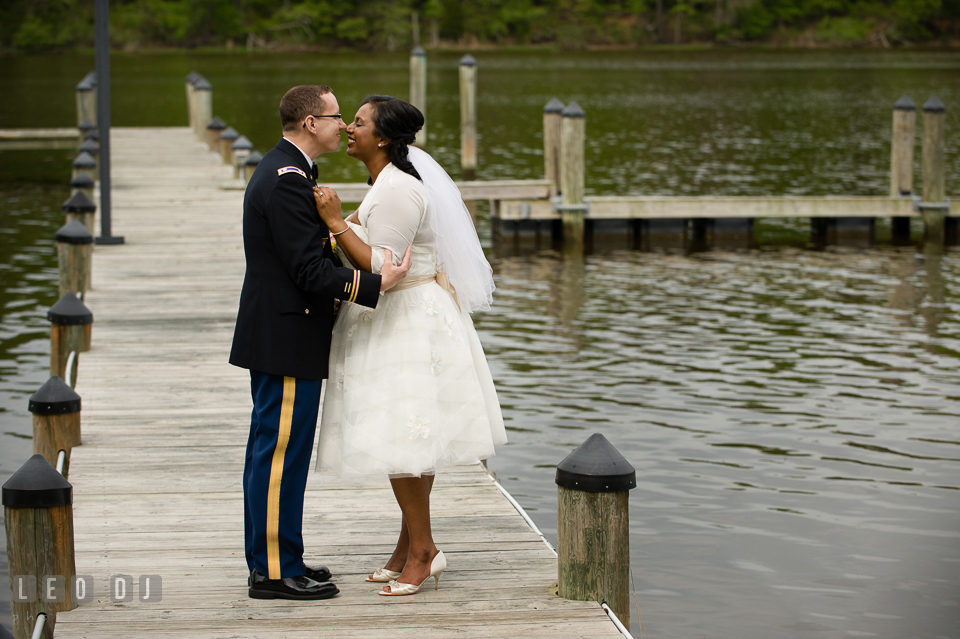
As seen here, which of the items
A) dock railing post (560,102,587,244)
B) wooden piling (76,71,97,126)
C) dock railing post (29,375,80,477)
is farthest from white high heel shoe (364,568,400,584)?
wooden piling (76,71,97,126)

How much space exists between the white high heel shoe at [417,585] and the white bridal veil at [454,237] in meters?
0.93

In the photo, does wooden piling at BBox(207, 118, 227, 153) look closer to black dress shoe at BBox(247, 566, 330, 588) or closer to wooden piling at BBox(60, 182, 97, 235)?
wooden piling at BBox(60, 182, 97, 235)

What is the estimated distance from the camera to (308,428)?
407 cm

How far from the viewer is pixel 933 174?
16484mm

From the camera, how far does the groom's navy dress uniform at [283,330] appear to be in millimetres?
3924

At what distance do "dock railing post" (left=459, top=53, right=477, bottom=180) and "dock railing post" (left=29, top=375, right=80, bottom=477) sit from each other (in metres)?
17.1

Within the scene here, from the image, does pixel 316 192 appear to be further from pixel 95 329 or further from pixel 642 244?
pixel 642 244

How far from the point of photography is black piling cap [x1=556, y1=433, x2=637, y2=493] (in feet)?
13.0

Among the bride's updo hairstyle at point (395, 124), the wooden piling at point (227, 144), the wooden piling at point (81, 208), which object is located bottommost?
the wooden piling at point (81, 208)

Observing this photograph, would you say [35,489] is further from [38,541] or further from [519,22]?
[519,22]

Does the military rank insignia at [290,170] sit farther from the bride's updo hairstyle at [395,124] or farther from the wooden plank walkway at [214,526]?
the wooden plank walkway at [214,526]

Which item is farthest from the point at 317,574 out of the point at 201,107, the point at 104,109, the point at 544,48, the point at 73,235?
the point at 544,48

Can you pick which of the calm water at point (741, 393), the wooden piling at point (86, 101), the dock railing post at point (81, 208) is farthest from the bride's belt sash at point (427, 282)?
the wooden piling at point (86, 101)

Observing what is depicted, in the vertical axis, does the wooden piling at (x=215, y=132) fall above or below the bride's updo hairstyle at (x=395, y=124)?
above
